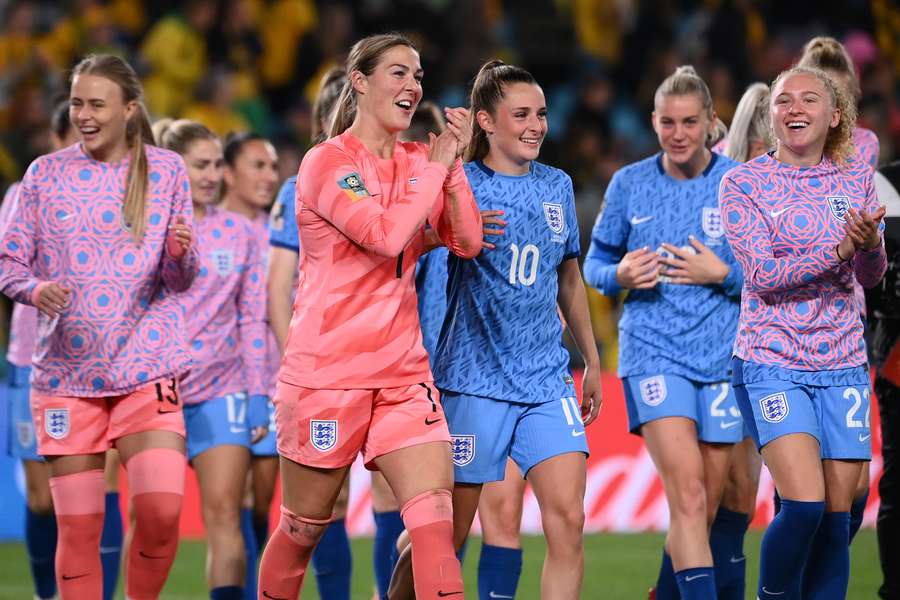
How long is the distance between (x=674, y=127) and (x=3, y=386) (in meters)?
5.73

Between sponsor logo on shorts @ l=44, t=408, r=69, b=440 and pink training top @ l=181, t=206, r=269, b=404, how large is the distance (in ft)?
3.00

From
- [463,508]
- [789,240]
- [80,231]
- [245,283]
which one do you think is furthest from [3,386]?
[789,240]

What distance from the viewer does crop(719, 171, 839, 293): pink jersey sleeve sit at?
5.23 metres

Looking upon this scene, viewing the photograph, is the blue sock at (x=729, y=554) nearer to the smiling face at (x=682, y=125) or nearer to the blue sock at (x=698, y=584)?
the blue sock at (x=698, y=584)

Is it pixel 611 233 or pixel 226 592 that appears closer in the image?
pixel 226 592

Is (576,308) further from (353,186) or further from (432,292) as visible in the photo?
(353,186)

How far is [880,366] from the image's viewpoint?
638cm

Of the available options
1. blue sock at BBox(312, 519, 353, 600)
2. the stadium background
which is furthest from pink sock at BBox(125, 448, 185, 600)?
the stadium background

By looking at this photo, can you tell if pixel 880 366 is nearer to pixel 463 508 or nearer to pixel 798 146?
pixel 798 146

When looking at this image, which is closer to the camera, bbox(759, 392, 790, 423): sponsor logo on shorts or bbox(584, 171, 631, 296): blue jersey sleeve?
bbox(759, 392, 790, 423): sponsor logo on shorts

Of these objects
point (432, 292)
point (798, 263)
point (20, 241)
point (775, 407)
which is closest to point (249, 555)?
point (432, 292)

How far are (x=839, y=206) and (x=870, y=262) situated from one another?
24 cm

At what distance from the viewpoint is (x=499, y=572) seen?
216 inches

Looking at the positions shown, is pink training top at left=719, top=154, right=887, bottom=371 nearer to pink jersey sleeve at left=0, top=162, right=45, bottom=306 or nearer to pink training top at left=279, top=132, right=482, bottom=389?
pink training top at left=279, top=132, right=482, bottom=389
